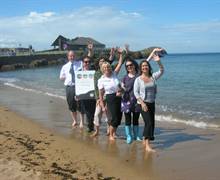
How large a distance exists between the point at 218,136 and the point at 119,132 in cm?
214

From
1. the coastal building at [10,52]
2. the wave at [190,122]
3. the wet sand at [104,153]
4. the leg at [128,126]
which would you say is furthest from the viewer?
the coastal building at [10,52]

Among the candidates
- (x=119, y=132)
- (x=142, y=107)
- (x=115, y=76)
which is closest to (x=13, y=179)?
(x=142, y=107)

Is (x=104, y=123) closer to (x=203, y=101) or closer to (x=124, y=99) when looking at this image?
(x=124, y=99)

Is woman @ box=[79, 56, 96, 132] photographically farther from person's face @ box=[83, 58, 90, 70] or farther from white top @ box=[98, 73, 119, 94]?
white top @ box=[98, 73, 119, 94]

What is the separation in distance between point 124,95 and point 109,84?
1.20 ft

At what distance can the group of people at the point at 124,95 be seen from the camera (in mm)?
7453

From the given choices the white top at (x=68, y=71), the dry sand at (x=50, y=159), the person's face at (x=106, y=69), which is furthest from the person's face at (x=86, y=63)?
the dry sand at (x=50, y=159)

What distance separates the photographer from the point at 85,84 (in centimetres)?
926

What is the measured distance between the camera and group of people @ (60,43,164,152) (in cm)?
745

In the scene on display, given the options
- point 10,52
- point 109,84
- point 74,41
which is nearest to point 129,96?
point 109,84

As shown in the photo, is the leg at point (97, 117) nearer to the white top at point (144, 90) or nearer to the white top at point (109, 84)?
the white top at point (109, 84)

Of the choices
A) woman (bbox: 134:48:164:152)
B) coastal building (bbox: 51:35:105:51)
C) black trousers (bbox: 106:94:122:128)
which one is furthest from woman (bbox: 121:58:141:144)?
coastal building (bbox: 51:35:105:51)

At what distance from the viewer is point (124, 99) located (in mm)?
8211

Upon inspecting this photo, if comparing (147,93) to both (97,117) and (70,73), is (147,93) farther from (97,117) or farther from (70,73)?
(70,73)
